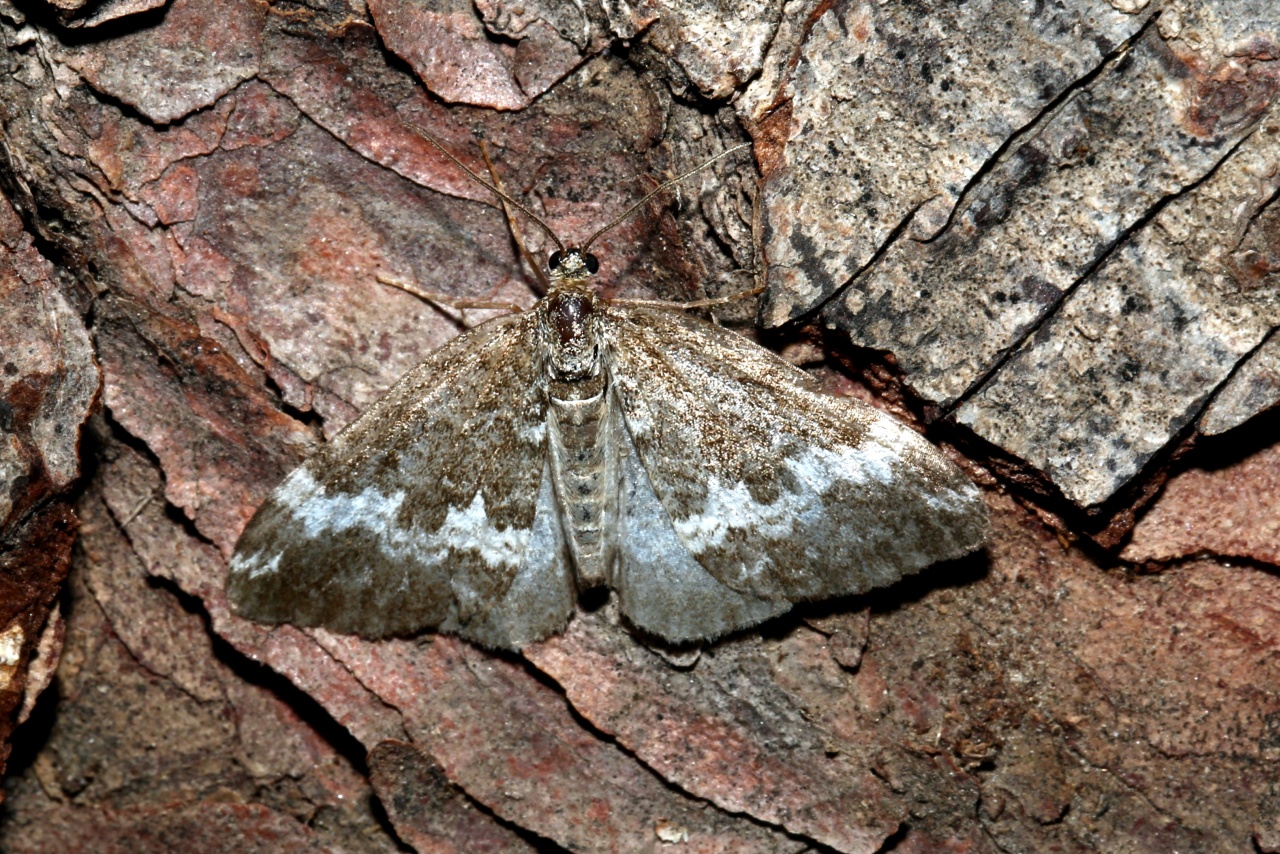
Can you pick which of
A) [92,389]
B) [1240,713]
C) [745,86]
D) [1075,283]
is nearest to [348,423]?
[92,389]

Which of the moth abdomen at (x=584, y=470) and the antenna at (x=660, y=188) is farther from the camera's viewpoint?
the moth abdomen at (x=584, y=470)

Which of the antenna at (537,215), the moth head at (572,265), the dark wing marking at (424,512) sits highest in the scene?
the antenna at (537,215)

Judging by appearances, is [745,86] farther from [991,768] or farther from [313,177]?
[991,768]

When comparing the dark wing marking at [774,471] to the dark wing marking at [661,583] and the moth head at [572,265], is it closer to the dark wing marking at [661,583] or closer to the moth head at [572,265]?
the dark wing marking at [661,583]

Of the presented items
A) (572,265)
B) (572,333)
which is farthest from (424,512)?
(572,265)

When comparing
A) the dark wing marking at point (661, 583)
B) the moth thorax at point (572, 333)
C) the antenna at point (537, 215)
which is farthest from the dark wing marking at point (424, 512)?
the antenna at point (537, 215)
